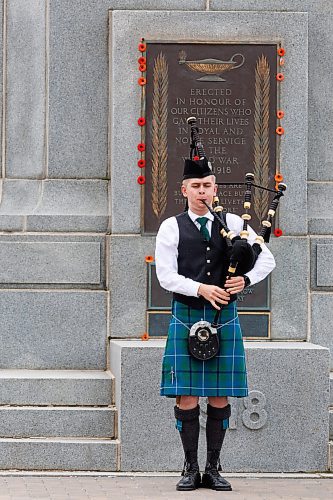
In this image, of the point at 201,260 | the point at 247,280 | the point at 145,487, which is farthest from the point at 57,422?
the point at 247,280

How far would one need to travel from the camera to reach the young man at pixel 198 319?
785 centimetres

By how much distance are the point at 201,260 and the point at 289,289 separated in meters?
2.39

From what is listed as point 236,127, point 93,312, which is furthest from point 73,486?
point 236,127

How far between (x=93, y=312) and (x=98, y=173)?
1.20 metres

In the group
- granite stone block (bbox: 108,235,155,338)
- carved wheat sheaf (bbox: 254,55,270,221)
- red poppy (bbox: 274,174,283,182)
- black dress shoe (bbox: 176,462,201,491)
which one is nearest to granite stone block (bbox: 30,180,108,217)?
granite stone block (bbox: 108,235,155,338)

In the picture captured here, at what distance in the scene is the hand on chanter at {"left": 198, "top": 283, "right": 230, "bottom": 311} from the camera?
766cm

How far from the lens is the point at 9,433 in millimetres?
9367

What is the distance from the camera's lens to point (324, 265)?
10.2 metres

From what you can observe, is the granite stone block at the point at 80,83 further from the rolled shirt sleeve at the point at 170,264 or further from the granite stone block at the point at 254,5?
the rolled shirt sleeve at the point at 170,264

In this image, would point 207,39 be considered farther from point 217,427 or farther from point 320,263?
point 217,427

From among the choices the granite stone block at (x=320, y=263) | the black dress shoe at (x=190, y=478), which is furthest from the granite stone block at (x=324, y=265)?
the black dress shoe at (x=190, y=478)

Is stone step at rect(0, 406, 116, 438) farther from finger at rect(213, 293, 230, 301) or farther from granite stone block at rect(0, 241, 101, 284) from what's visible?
finger at rect(213, 293, 230, 301)

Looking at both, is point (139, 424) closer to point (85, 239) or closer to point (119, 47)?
point (85, 239)

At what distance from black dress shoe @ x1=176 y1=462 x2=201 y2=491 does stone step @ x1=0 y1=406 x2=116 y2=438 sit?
5.11 feet
